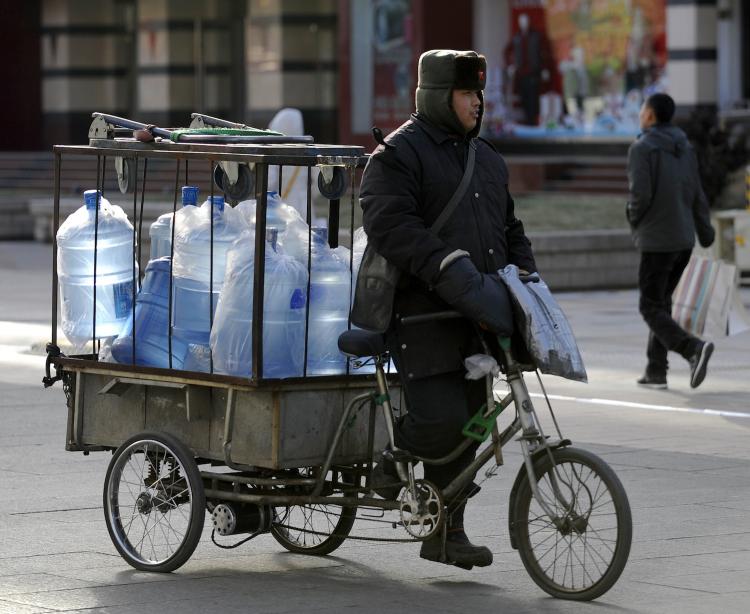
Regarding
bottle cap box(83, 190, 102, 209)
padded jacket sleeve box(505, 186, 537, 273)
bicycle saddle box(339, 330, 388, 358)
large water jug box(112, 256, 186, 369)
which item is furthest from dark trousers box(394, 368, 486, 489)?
bottle cap box(83, 190, 102, 209)

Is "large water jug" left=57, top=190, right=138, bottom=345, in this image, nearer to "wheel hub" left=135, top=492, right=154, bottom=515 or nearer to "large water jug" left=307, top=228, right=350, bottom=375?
"wheel hub" left=135, top=492, right=154, bottom=515

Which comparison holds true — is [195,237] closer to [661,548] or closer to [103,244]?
[103,244]

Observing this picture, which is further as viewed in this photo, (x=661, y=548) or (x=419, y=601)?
(x=661, y=548)

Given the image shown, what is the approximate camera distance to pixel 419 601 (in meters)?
6.55

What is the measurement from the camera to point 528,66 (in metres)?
32.2

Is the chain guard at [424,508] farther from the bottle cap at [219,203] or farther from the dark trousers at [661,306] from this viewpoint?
the dark trousers at [661,306]

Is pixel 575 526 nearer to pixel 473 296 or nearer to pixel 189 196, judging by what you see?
pixel 473 296

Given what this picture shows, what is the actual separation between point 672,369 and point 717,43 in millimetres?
16025

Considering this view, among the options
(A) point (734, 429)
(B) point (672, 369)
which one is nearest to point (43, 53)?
(B) point (672, 369)

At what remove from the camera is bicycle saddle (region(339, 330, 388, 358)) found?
6648 millimetres

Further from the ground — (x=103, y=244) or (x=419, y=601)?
(x=103, y=244)

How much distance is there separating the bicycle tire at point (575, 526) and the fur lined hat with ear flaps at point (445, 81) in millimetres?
1268

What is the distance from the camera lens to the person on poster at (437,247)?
6.58 meters

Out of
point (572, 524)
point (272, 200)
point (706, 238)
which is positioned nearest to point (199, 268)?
point (272, 200)
